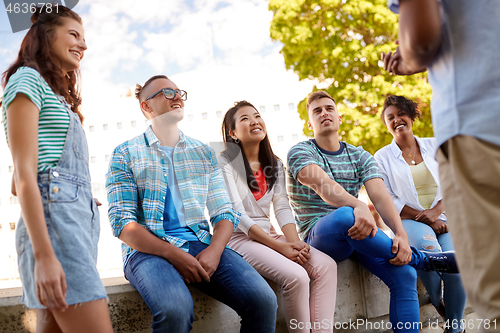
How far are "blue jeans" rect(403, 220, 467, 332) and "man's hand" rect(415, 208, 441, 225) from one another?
0.18ft

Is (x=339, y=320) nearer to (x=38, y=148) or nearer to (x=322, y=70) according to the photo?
(x=38, y=148)

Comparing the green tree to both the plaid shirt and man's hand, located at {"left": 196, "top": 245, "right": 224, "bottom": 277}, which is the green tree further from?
man's hand, located at {"left": 196, "top": 245, "right": 224, "bottom": 277}

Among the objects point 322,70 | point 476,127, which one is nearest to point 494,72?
point 476,127

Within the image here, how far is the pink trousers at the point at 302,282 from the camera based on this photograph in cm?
203

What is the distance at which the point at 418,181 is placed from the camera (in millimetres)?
3086

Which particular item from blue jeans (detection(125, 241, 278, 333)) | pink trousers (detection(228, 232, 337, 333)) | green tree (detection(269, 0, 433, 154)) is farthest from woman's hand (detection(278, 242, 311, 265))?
green tree (detection(269, 0, 433, 154))

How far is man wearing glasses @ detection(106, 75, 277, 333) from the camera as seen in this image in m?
1.74

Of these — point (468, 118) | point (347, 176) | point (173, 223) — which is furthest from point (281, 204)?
point (468, 118)

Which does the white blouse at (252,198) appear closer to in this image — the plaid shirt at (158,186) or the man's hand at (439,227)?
the plaid shirt at (158,186)

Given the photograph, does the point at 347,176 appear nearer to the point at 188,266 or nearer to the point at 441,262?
the point at 441,262

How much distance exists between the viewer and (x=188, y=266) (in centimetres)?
180

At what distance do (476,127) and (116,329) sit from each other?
1809 millimetres

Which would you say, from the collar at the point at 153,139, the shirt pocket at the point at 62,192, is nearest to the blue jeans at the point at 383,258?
the collar at the point at 153,139

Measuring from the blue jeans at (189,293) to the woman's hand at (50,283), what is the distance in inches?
21.4
